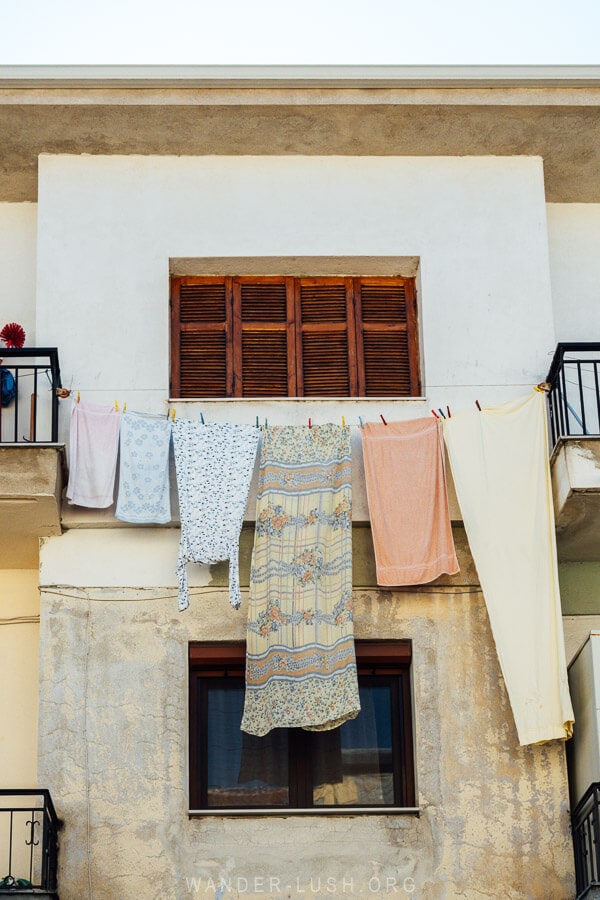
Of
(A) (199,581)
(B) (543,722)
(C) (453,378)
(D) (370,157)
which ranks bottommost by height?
(B) (543,722)

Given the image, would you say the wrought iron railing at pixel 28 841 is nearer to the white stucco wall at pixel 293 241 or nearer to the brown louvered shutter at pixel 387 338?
the white stucco wall at pixel 293 241

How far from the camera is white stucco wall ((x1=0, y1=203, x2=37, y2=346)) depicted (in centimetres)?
1642

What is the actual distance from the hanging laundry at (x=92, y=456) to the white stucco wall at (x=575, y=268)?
4.55 m

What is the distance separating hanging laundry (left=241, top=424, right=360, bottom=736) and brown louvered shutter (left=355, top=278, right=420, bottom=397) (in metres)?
1.08

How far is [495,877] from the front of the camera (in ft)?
45.1

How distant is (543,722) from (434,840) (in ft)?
4.31

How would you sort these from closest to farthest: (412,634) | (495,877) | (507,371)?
(495,877) → (412,634) → (507,371)

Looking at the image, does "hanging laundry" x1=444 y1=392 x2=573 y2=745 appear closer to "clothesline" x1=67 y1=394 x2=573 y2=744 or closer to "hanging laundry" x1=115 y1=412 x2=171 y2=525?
"clothesline" x1=67 y1=394 x2=573 y2=744

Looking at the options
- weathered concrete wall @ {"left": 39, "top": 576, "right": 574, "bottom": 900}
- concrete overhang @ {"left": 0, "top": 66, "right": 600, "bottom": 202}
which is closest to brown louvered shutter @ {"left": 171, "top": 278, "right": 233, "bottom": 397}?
concrete overhang @ {"left": 0, "top": 66, "right": 600, "bottom": 202}

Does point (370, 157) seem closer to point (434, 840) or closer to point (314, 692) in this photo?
point (314, 692)

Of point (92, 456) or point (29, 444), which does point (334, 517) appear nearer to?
point (92, 456)

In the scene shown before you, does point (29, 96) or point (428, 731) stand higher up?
point (29, 96)

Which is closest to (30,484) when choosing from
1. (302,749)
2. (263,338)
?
(263,338)

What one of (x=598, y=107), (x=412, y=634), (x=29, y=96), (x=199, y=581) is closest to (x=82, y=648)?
(x=199, y=581)
